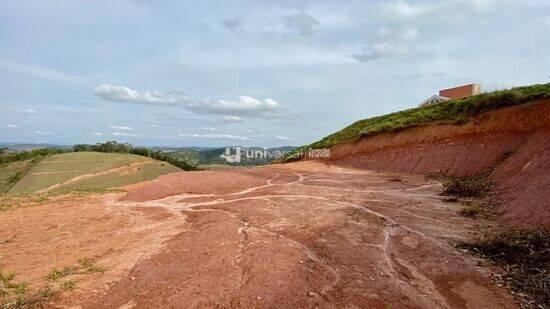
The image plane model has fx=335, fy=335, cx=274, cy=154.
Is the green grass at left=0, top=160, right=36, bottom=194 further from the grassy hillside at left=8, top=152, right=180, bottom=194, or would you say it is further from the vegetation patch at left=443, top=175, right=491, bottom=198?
the vegetation patch at left=443, top=175, right=491, bottom=198

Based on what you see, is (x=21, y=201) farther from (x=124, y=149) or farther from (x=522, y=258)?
(x=124, y=149)

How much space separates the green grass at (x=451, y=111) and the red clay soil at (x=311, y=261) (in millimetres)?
11489

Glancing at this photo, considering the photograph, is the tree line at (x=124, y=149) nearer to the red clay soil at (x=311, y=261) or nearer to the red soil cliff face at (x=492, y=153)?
the red soil cliff face at (x=492, y=153)

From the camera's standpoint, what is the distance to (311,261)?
5.30 meters

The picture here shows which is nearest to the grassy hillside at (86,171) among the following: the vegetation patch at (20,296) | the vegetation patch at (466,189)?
the vegetation patch at (20,296)

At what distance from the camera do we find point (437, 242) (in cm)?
645

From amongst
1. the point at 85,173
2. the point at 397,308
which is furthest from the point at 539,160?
the point at 85,173

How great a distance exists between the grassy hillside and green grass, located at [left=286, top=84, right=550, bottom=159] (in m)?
16.2

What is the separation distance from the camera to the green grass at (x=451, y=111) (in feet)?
57.4

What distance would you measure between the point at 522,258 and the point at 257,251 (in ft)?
14.1

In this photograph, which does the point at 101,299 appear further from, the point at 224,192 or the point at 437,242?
the point at 224,192

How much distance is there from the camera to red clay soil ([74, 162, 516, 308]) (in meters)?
4.26

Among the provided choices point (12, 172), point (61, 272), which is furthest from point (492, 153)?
point (12, 172)

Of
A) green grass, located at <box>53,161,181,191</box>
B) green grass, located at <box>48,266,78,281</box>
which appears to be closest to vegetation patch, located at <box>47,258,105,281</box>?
green grass, located at <box>48,266,78,281</box>
